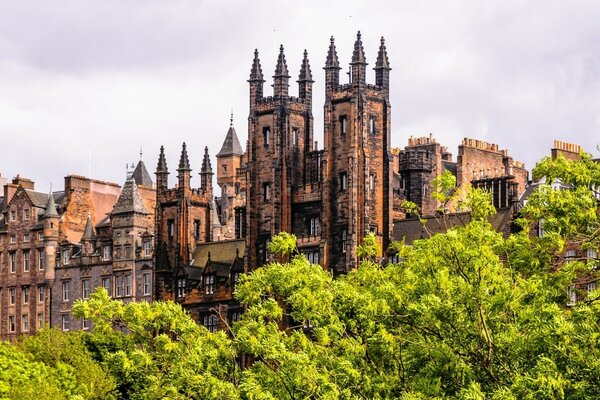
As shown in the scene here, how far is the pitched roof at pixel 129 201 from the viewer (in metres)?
163

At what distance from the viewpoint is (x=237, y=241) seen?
154m

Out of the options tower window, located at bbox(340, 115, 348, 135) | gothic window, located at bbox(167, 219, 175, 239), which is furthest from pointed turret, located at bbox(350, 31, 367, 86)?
gothic window, located at bbox(167, 219, 175, 239)

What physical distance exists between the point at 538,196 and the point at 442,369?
7.74 metres

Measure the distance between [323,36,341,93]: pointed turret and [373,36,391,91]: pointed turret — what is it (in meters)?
3.16

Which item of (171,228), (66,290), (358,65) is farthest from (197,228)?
(358,65)

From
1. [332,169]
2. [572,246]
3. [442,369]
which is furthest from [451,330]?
[332,169]

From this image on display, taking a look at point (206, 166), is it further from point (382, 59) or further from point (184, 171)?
point (382, 59)

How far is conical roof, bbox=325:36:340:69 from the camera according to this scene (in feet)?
468

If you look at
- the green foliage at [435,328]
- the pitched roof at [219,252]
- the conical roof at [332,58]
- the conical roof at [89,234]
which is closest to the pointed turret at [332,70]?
the conical roof at [332,58]

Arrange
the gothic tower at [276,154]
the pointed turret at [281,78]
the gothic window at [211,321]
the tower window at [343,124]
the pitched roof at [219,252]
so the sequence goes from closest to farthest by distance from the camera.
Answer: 1. the tower window at [343,124]
2. the gothic tower at [276,154]
3. the pointed turret at [281,78]
4. the gothic window at [211,321]
5. the pitched roof at [219,252]

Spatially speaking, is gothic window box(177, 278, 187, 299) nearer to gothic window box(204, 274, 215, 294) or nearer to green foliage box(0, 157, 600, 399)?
gothic window box(204, 274, 215, 294)

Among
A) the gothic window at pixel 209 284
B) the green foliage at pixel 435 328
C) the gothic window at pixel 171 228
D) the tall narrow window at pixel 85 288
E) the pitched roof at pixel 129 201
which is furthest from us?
the tall narrow window at pixel 85 288

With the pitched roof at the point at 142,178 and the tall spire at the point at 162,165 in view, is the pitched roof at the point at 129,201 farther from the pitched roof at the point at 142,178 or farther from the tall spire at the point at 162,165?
the pitched roof at the point at 142,178

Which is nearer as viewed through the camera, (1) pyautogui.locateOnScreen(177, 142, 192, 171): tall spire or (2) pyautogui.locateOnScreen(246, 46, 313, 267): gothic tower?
(2) pyautogui.locateOnScreen(246, 46, 313, 267): gothic tower
